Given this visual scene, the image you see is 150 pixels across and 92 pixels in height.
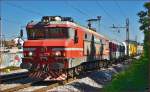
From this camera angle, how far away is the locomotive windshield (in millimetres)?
22142

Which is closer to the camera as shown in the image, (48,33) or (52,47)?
(52,47)

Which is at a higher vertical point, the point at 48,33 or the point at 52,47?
the point at 48,33

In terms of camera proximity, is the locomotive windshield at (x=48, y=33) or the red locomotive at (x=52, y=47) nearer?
the red locomotive at (x=52, y=47)

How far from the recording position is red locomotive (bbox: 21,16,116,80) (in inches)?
835

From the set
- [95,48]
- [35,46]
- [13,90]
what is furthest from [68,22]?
[95,48]

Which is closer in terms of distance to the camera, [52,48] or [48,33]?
[52,48]

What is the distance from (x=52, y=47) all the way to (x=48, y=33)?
1.39 metres

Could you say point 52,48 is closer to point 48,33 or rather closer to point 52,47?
point 52,47

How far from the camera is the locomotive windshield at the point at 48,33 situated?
2214cm

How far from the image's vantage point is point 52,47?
2120 cm

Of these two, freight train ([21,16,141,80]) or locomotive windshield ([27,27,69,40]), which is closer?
freight train ([21,16,141,80])

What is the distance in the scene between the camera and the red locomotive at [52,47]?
21.2 m

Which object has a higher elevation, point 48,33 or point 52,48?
point 48,33

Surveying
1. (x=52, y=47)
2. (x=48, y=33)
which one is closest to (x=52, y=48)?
(x=52, y=47)
